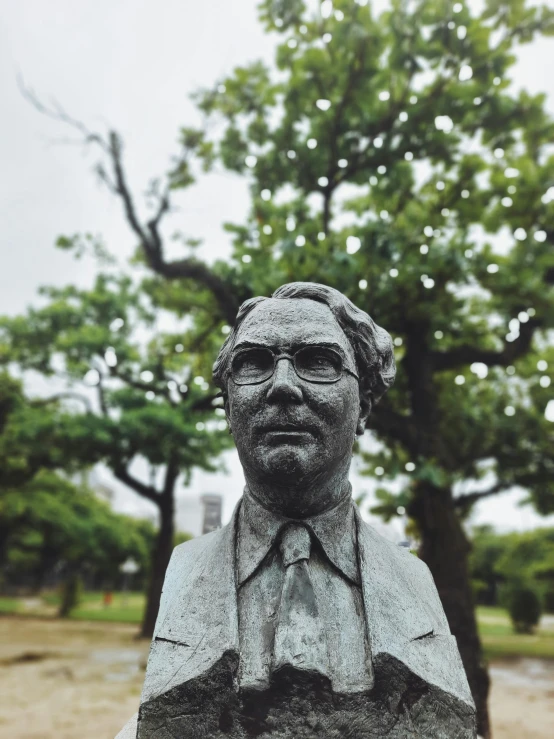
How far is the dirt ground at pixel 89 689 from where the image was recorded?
23.4ft

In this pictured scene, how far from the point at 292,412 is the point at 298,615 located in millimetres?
654

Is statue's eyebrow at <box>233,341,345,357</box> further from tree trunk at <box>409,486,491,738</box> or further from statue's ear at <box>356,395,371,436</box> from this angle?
tree trunk at <box>409,486,491,738</box>

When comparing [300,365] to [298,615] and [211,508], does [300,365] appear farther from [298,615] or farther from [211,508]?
[211,508]

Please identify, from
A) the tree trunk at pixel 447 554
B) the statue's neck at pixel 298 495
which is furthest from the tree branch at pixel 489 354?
the statue's neck at pixel 298 495

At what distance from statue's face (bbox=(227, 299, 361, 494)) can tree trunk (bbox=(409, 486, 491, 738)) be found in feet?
14.0

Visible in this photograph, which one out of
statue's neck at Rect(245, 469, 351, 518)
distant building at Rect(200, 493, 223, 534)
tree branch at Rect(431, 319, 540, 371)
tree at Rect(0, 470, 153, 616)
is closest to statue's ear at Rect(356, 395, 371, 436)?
statue's neck at Rect(245, 469, 351, 518)

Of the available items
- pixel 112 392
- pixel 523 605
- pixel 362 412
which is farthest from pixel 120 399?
pixel 523 605

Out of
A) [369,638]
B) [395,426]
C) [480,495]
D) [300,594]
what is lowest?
[369,638]

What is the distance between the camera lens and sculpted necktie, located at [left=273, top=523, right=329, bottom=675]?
1718 millimetres

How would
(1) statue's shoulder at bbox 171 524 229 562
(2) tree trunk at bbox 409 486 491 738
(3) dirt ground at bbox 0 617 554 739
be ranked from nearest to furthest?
(1) statue's shoulder at bbox 171 524 229 562 → (2) tree trunk at bbox 409 486 491 738 → (3) dirt ground at bbox 0 617 554 739

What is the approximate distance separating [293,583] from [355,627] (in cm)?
25

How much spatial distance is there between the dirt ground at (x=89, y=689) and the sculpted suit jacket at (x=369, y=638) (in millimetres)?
5989

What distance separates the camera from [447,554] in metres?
5.86

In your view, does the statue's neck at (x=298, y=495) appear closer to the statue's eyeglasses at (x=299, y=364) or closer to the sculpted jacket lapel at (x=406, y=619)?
the sculpted jacket lapel at (x=406, y=619)
